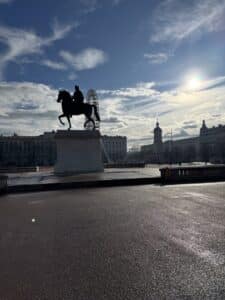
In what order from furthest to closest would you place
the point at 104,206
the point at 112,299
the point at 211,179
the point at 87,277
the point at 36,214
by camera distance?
the point at 211,179, the point at 104,206, the point at 36,214, the point at 87,277, the point at 112,299

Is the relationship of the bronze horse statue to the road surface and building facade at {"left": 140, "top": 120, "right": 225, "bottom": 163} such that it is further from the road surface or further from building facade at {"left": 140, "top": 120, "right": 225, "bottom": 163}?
building facade at {"left": 140, "top": 120, "right": 225, "bottom": 163}

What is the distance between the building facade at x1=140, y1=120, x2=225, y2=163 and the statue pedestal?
7774 centimetres

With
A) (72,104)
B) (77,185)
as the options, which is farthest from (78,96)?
(77,185)

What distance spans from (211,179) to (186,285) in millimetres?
18928

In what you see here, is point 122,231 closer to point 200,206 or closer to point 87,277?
point 87,277

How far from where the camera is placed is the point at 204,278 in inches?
171

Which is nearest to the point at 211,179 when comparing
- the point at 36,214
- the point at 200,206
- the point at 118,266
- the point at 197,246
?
the point at 200,206

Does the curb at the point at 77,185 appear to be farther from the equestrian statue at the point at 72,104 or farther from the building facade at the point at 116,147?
the building facade at the point at 116,147

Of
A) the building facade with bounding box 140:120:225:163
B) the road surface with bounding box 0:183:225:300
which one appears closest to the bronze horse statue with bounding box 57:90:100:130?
the road surface with bounding box 0:183:225:300

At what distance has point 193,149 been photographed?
440 feet

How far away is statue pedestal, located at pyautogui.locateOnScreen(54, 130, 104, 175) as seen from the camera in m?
31.0

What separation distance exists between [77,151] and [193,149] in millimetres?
110818

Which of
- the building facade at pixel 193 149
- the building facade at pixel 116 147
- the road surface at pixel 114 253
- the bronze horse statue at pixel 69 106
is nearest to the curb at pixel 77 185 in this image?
the road surface at pixel 114 253

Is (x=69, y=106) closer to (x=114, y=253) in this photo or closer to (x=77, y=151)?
(x=77, y=151)
